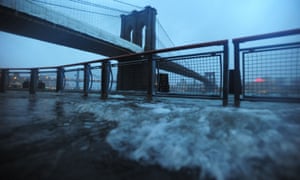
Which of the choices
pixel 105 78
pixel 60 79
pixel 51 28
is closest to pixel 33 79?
pixel 60 79

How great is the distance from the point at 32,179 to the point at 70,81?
4753mm

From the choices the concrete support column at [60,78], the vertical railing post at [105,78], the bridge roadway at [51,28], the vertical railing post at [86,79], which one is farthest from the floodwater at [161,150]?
the bridge roadway at [51,28]

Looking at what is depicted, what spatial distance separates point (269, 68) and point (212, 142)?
1356 mm

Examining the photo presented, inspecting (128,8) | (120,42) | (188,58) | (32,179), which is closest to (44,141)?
(32,179)

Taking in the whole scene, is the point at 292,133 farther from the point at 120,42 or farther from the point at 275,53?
the point at 120,42

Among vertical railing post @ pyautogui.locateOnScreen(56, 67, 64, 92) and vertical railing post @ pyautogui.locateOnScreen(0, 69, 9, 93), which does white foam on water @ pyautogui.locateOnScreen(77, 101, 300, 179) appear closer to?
vertical railing post @ pyautogui.locateOnScreen(56, 67, 64, 92)

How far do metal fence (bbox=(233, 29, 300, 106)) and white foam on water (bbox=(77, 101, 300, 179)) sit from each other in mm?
746

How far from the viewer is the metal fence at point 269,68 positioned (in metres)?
1.49

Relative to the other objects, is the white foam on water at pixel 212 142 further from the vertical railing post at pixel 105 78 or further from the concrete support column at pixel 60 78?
the concrete support column at pixel 60 78

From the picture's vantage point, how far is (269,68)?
5.29 feet

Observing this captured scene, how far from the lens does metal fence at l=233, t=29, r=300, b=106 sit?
1.49 metres

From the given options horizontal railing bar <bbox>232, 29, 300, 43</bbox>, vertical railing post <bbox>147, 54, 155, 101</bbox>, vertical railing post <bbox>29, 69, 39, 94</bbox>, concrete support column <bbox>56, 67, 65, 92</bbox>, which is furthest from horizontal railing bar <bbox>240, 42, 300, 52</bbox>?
vertical railing post <bbox>29, 69, 39, 94</bbox>

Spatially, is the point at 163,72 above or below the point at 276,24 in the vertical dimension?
below

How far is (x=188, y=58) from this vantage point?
→ 2.29 meters
